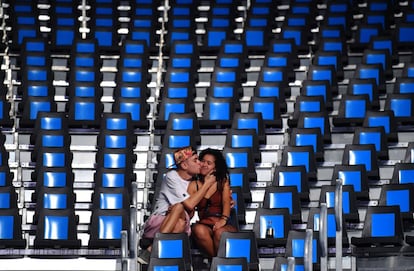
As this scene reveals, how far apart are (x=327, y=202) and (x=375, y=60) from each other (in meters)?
3.10

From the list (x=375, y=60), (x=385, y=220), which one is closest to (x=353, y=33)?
(x=375, y=60)

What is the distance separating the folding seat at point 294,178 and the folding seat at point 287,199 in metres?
0.32

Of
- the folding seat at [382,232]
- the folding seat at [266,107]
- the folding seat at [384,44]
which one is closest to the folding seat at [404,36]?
the folding seat at [384,44]

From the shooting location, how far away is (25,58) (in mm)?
13164

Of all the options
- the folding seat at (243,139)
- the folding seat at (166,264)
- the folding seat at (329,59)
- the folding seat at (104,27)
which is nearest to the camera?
the folding seat at (166,264)

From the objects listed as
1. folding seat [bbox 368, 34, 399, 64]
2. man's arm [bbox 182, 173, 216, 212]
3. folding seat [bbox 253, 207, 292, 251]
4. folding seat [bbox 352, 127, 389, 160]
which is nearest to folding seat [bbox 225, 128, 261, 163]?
folding seat [bbox 352, 127, 389, 160]

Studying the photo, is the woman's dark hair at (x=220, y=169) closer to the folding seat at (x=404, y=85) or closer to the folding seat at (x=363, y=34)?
the folding seat at (x=404, y=85)

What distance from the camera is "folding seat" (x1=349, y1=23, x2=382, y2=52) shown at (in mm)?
13977

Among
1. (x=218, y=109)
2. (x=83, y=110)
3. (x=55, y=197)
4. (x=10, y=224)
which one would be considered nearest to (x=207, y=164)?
(x=55, y=197)

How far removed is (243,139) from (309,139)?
1.79ft

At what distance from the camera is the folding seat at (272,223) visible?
10.4m

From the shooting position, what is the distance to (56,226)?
10477 mm

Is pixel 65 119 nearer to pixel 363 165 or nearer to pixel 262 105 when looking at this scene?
pixel 262 105

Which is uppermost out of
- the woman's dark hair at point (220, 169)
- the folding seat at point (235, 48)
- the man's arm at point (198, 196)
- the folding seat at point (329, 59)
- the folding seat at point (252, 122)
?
the folding seat at point (235, 48)
